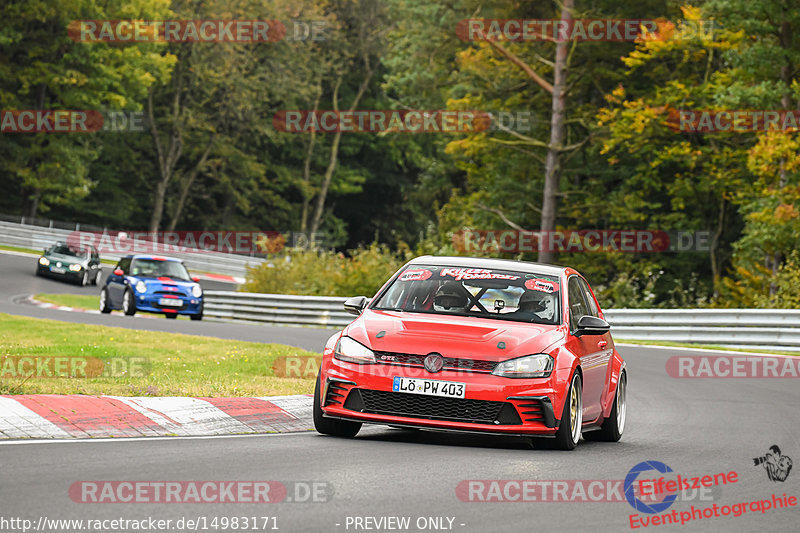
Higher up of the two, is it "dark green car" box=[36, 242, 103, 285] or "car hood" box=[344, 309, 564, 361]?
"car hood" box=[344, 309, 564, 361]

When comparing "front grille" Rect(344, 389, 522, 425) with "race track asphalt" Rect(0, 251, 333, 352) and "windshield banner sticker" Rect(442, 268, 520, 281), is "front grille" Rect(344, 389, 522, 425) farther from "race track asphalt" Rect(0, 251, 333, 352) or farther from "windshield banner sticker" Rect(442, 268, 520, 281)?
"race track asphalt" Rect(0, 251, 333, 352)

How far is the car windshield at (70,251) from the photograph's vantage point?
43.8 m

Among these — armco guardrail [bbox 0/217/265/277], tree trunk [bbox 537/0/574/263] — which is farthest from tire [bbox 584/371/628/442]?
armco guardrail [bbox 0/217/265/277]

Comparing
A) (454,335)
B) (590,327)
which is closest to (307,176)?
(590,327)

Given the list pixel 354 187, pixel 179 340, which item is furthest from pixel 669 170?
pixel 354 187

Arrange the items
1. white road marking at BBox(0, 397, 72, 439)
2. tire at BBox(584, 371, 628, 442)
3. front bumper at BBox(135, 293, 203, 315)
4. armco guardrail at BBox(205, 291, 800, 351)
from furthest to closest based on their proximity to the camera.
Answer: front bumper at BBox(135, 293, 203, 315)
armco guardrail at BBox(205, 291, 800, 351)
tire at BBox(584, 371, 628, 442)
white road marking at BBox(0, 397, 72, 439)

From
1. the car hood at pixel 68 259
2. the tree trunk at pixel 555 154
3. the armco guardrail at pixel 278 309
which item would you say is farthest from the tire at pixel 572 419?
the car hood at pixel 68 259

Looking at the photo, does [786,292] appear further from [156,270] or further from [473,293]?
[473,293]

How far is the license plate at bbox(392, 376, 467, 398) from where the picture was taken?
9289mm

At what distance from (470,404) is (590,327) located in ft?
5.01

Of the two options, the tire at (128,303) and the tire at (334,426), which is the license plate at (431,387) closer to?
the tire at (334,426)

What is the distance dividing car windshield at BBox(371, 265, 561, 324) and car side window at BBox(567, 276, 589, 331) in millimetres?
135

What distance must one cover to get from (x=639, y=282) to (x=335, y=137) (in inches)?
1602

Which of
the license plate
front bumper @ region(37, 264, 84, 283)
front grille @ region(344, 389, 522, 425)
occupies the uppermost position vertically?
the license plate
